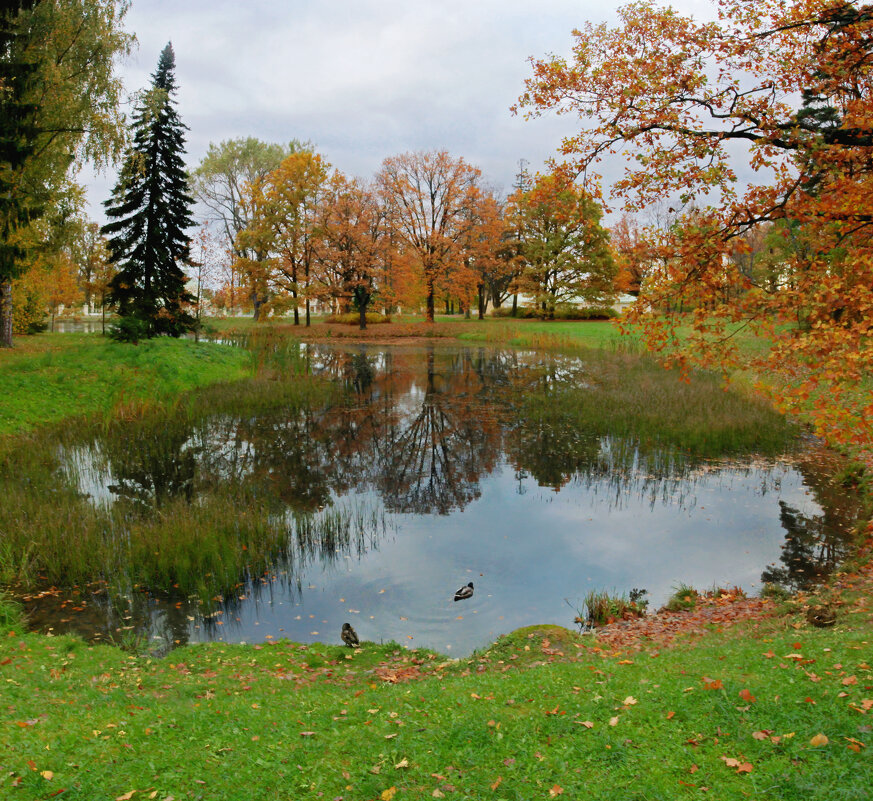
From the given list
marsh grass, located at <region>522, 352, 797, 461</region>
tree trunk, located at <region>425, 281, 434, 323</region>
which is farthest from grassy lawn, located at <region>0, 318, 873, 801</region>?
tree trunk, located at <region>425, 281, 434, 323</region>

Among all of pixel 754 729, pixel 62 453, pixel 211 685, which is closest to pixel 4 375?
pixel 62 453

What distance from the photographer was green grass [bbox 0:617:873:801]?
389cm

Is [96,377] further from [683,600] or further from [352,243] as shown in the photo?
[352,243]

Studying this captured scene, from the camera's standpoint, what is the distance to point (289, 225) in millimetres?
46844

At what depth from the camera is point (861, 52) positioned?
7.79 metres

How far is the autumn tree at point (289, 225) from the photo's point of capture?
4619cm

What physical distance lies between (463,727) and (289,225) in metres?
46.7

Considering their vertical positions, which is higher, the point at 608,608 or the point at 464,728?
the point at 464,728

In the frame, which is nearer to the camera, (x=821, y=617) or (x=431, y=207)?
(x=821, y=617)

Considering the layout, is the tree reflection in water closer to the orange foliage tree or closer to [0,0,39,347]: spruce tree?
the orange foliage tree

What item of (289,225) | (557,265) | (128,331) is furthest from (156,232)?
(557,265)

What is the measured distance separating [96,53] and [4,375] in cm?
955

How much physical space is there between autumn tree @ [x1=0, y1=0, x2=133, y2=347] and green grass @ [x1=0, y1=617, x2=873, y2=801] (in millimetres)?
15345

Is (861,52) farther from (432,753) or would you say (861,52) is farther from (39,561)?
(39,561)
